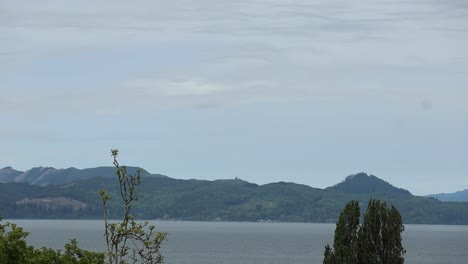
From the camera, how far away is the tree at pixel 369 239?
73.8m

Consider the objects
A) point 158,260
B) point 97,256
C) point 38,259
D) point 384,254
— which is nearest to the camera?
point 158,260

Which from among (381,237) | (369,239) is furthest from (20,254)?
(381,237)

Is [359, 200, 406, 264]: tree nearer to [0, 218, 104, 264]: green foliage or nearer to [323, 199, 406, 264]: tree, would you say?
[323, 199, 406, 264]: tree

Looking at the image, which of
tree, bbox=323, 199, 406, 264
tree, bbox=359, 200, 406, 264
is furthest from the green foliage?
tree, bbox=359, 200, 406, 264

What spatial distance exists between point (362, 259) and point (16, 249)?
37.9m

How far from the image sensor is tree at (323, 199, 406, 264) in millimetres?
73812

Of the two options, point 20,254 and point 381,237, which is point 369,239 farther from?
point 20,254

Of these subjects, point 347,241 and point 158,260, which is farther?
point 347,241

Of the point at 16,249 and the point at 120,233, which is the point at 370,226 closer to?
the point at 16,249

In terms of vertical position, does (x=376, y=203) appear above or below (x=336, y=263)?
above

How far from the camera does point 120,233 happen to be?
19.7 m

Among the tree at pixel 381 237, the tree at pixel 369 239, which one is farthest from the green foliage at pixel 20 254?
the tree at pixel 381 237

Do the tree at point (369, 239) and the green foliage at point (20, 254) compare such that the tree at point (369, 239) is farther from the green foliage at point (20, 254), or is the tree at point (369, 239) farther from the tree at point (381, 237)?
the green foliage at point (20, 254)

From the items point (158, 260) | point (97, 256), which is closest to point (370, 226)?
point (97, 256)
